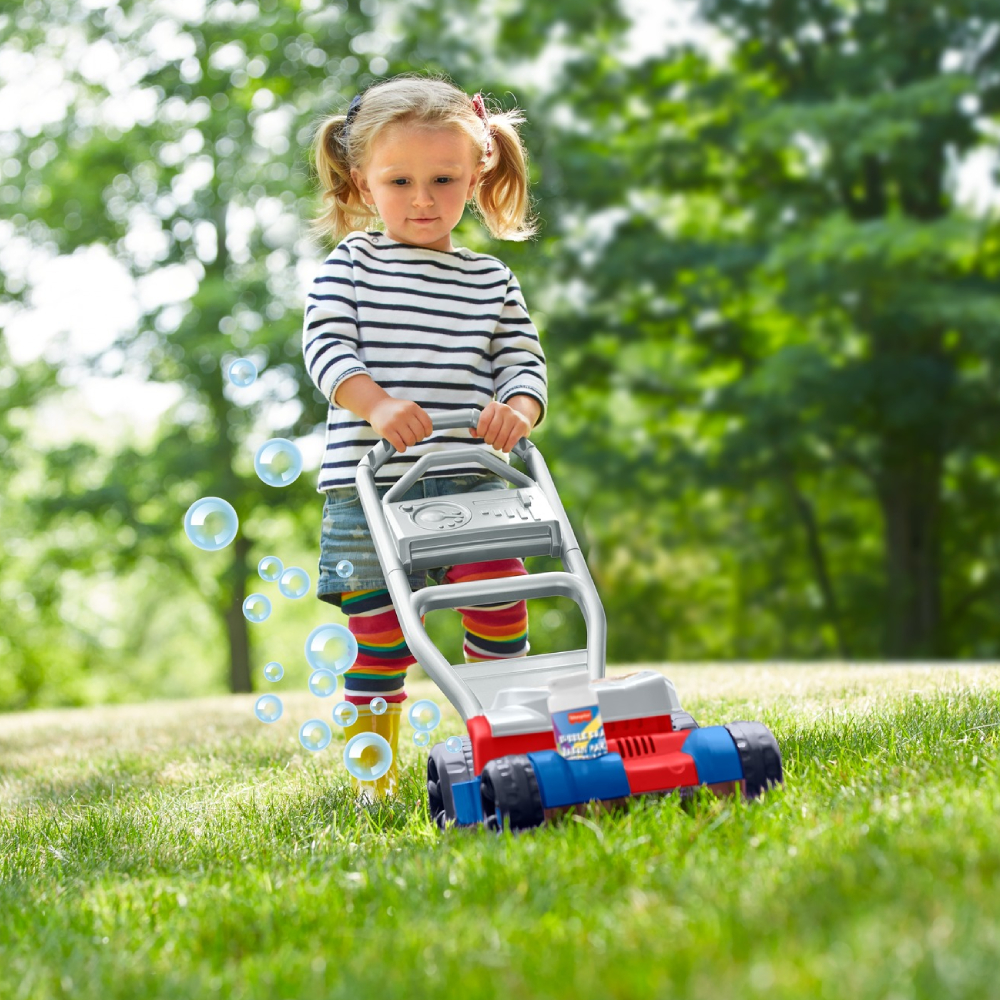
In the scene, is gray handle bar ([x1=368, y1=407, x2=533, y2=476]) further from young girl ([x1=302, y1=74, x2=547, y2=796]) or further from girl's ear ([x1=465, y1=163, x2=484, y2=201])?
girl's ear ([x1=465, y1=163, x2=484, y2=201])

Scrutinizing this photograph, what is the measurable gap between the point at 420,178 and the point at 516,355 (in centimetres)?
53

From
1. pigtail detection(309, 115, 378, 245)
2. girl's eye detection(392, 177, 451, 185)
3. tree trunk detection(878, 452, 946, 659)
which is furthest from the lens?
tree trunk detection(878, 452, 946, 659)

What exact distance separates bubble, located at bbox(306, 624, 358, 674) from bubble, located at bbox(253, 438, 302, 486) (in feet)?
1.30

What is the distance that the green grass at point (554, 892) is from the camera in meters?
1.50

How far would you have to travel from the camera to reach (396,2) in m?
13.3

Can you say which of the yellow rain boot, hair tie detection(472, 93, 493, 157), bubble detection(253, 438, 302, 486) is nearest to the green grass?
the yellow rain boot

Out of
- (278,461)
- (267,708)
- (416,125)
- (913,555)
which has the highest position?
(416,125)

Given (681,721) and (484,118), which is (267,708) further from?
(484,118)

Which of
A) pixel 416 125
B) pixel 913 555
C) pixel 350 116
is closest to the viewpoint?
pixel 416 125

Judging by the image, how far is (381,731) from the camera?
10.5 feet

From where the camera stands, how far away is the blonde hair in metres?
Answer: 3.10

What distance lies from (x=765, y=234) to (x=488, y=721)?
11.5 meters

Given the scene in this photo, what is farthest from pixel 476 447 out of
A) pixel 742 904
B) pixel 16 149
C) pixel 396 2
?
pixel 16 149

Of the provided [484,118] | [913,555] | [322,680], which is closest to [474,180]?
[484,118]
